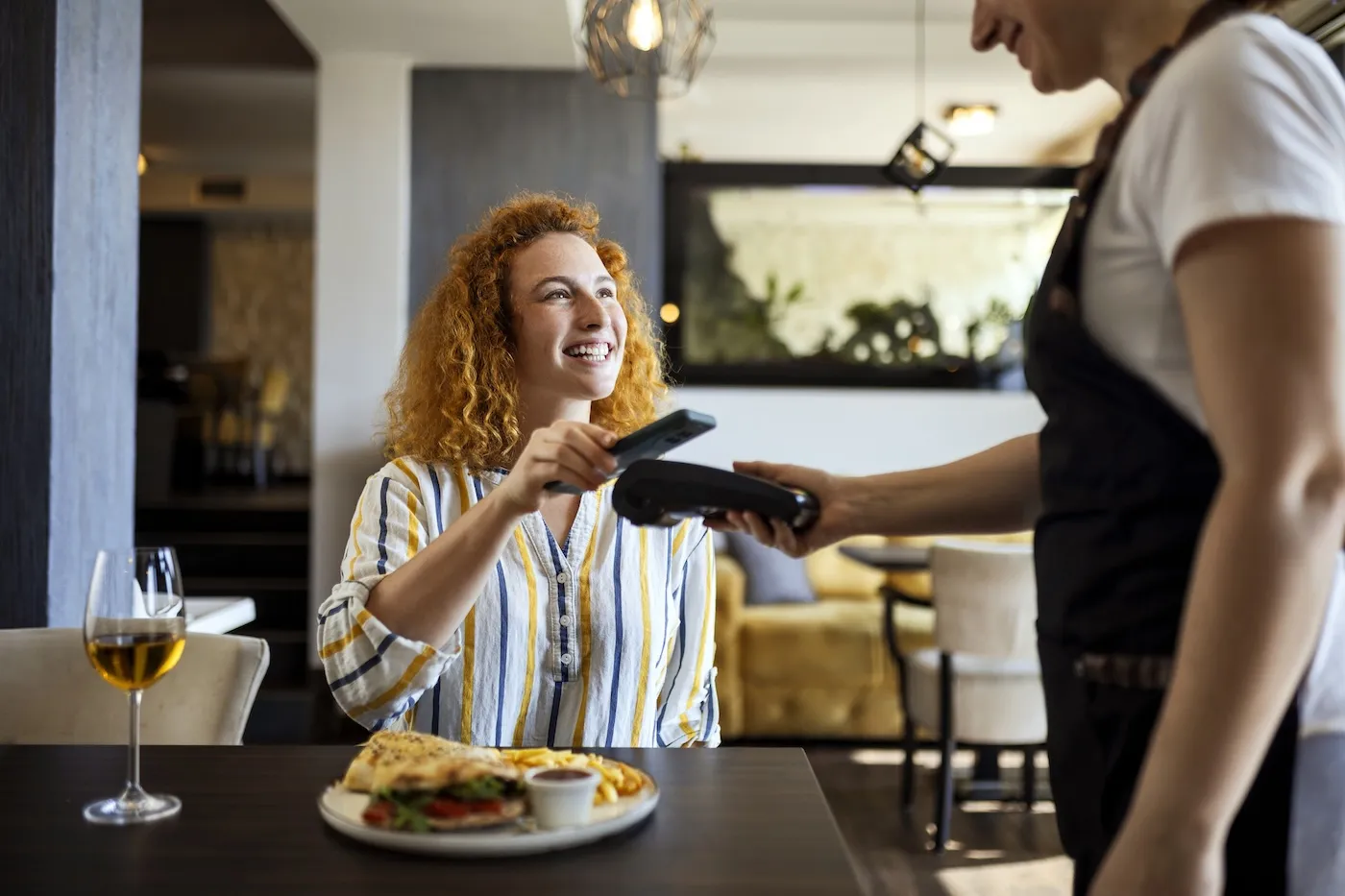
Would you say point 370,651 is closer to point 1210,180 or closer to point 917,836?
point 1210,180

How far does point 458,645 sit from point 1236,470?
3.69ft

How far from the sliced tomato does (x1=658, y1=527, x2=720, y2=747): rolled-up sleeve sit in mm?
820

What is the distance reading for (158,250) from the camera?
11.2 meters

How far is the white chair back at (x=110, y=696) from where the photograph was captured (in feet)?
5.59

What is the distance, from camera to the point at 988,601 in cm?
371

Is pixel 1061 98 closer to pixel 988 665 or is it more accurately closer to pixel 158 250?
pixel 988 665

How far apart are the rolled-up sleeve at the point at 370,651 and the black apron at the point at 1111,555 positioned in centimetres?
83

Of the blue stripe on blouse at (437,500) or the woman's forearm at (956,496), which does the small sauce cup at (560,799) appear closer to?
the woman's forearm at (956,496)

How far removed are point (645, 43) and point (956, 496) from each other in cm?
178

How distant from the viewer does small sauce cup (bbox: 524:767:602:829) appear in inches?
37.8

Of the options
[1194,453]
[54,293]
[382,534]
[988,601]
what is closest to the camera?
[1194,453]

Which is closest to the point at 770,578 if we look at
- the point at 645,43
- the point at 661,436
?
the point at 645,43

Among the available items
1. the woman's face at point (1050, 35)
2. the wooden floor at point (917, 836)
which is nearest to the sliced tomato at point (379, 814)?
the woman's face at point (1050, 35)

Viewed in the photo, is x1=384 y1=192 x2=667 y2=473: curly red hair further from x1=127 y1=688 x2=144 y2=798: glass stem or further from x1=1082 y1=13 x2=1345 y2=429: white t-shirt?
A: x1=1082 y1=13 x2=1345 y2=429: white t-shirt
